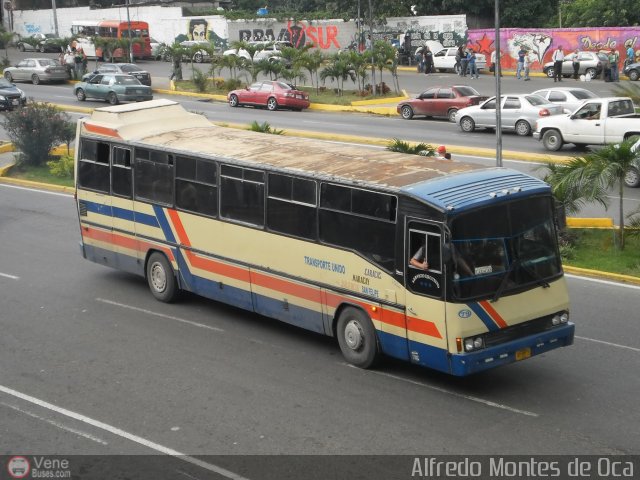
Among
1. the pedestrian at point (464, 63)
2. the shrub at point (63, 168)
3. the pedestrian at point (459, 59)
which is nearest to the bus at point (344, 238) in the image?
the shrub at point (63, 168)

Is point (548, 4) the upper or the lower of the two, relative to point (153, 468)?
upper

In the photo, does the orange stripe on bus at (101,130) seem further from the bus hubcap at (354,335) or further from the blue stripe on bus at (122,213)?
the bus hubcap at (354,335)

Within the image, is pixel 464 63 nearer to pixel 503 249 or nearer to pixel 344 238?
pixel 344 238

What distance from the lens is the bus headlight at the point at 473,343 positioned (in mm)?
11055

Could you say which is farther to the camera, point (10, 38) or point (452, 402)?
point (10, 38)

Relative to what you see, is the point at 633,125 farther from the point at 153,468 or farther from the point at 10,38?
the point at 10,38

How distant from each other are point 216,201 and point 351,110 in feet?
94.0

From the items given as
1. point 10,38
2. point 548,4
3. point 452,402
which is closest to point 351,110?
point 548,4

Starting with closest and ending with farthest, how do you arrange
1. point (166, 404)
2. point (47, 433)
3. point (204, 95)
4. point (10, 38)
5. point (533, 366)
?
1. point (47, 433)
2. point (166, 404)
3. point (533, 366)
4. point (204, 95)
5. point (10, 38)

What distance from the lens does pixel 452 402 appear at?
37.0ft

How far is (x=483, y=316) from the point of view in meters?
11.1

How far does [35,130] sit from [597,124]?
16.8 meters

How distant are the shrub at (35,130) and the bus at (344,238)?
545 inches

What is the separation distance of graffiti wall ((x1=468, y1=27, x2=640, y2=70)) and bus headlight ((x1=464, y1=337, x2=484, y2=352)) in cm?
4597
